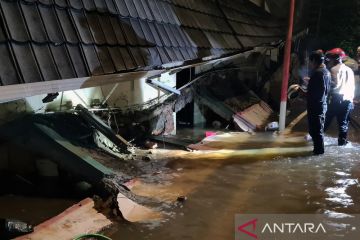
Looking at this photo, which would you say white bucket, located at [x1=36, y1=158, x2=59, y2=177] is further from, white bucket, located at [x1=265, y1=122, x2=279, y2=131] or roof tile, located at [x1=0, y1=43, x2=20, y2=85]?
white bucket, located at [x1=265, y1=122, x2=279, y2=131]

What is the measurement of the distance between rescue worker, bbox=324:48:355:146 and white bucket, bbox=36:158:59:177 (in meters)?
6.17

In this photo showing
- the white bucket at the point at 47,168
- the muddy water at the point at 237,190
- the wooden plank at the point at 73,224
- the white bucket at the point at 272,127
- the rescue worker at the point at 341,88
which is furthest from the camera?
the white bucket at the point at 272,127

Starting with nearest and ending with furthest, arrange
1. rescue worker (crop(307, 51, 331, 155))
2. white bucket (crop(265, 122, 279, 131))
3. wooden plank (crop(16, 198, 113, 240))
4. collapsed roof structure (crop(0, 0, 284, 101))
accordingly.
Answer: collapsed roof structure (crop(0, 0, 284, 101)) < wooden plank (crop(16, 198, 113, 240)) < rescue worker (crop(307, 51, 331, 155)) < white bucket (crop(265, 122, 279, 131))

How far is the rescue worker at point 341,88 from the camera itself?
8.20 metres

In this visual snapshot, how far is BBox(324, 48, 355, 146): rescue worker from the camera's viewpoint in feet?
26.9

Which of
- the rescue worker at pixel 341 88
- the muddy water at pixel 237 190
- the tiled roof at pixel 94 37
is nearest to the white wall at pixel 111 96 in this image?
the tiled roof at pixel 94 37

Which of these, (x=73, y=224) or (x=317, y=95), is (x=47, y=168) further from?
(x=317, y=95)

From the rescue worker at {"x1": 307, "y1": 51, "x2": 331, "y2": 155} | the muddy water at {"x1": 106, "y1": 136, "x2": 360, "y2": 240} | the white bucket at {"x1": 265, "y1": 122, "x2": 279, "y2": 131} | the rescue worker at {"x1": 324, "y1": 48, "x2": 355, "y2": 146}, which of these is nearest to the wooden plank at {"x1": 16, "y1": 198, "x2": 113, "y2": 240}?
the muddy water at {"x1": 106, "y1": 136, "x2": 360, "y2": 240}

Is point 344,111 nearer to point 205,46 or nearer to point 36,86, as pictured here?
point 205,46

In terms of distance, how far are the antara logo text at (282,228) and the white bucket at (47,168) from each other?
3.23m

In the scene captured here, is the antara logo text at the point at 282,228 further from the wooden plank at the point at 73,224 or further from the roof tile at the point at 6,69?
the roof tile at the point at 6,69

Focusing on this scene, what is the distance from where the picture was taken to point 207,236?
4305mm

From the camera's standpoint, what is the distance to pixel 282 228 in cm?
450

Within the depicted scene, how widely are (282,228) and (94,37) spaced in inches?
132
